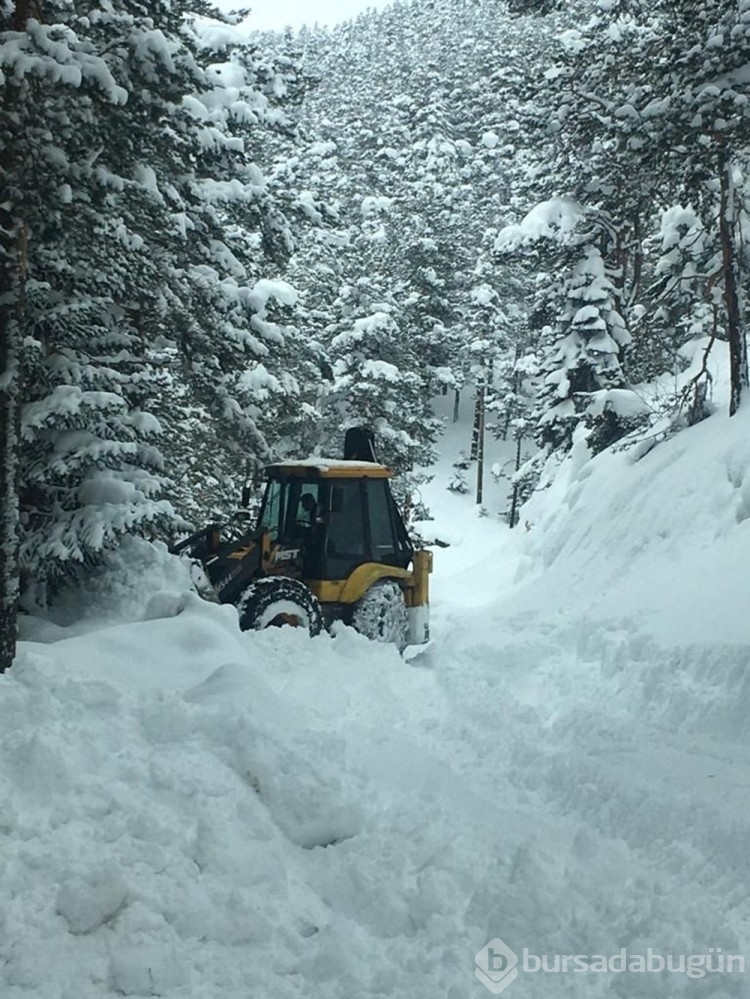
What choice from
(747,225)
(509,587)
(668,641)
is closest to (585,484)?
(509,587)

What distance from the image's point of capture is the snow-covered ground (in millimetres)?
3535

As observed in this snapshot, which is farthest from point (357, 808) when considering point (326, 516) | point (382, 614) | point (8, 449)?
point (326, 516)

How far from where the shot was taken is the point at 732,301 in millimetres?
11977

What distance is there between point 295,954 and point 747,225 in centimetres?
1264

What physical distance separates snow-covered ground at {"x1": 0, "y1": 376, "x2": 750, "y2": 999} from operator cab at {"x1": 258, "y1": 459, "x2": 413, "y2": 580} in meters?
1.54

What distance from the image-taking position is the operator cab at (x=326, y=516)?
10820 mm

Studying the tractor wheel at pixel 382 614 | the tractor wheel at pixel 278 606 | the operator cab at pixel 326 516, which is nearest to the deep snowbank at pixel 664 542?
the tractor wheel at pixel 382 614

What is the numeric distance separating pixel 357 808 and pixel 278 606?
15.1ft

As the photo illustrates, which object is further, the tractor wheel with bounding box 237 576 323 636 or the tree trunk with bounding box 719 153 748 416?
the tree trunk with bounding box 719 153 748 416

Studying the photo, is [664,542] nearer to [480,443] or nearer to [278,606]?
[278,606]

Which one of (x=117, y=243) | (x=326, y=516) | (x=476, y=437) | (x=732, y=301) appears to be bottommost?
(x=326, y=516)

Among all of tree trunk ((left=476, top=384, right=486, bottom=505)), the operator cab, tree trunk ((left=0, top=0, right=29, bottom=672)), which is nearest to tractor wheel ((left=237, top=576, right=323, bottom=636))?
the operator cab

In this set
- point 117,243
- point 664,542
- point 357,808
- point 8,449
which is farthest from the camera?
point 664,542

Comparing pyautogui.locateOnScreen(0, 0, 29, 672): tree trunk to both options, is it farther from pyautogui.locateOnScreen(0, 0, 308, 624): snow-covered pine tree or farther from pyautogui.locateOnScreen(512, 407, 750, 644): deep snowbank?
pyautogui.locateOnScreen(512, 407, 750, 644): deep snowbank
